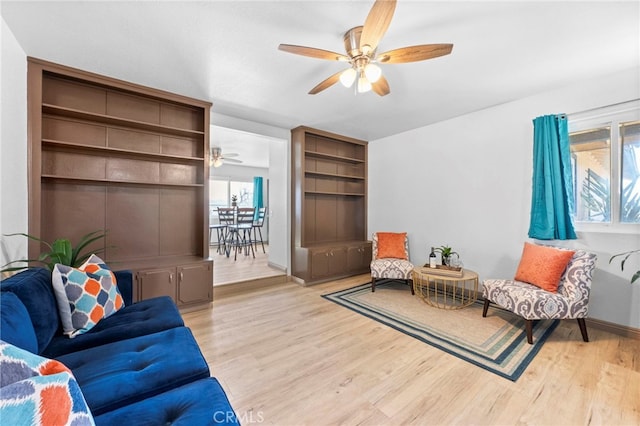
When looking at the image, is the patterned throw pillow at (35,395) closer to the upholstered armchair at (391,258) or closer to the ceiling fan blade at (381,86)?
the ceiling fan blade at (381,86)

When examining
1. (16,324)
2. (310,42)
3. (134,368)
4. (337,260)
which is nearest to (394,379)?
(134,368)

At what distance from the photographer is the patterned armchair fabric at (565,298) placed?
2.21 metres

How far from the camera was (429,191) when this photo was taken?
13.0 ft

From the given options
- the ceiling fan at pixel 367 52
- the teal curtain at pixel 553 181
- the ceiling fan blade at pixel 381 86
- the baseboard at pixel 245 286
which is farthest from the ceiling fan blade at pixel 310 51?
the baseboard at pixel 245 286

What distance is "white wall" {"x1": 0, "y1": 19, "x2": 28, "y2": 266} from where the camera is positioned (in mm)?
1788

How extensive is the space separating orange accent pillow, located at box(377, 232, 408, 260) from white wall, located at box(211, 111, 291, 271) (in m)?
1.52

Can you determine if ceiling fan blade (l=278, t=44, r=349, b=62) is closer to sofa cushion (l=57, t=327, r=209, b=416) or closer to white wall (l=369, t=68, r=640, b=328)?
sofa cushion (l=57, t=327, r=209, b=416)

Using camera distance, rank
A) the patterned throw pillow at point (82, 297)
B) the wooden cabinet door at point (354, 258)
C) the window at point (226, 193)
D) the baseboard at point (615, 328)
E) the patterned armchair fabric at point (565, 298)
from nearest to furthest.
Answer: the patterned throw pillow at point (82, 297), the patterned armchair fabric at point (565, 298), the baseboard at point (615, 328), the wooden cabinet door at point (354, 258), the window at point (226, 193)

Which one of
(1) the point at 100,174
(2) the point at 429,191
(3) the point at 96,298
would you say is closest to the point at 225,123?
(1) the point at 100,174

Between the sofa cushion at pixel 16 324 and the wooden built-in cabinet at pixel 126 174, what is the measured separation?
1497 millimetres

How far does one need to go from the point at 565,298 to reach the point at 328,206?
330cm

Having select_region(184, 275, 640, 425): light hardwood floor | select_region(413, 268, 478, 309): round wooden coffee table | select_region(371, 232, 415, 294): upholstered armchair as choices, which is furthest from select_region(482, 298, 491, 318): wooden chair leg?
select_region(371, 232, 415, 294): upholstered armchair

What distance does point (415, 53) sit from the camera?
1.80 metres

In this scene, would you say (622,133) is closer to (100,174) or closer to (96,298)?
(96,298)
